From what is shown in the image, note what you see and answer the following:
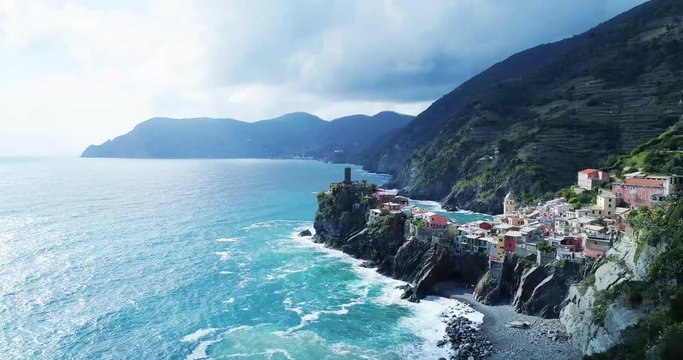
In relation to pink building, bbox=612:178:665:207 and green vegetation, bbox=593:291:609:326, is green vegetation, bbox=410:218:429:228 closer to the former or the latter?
green vegetation, bbox=593:291:609:326

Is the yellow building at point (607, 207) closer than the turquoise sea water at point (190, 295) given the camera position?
No

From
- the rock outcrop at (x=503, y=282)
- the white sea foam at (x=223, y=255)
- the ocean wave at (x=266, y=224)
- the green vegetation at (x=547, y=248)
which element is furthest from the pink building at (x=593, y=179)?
the white sea foam at (x=223, y=255)

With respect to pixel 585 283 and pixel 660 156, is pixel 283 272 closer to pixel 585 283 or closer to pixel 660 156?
pixel 585 283

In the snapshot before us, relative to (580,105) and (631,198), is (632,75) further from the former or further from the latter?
(631,198)

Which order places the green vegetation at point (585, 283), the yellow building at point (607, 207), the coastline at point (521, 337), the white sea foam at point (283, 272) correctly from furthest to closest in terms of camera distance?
the white sea foam at point (283, 272)
the yellow building at point (607, 207)
the green vegetation at point (585, 283)
the coastline at point (521, 337)

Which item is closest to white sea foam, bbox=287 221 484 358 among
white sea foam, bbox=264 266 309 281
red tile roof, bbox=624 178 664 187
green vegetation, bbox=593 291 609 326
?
white sea foam, bbox=264 266 309 281

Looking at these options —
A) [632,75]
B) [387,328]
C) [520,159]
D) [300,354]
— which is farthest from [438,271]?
[632,75]

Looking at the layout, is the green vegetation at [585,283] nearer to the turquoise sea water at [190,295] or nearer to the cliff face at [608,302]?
the cliff face at [608,302]
